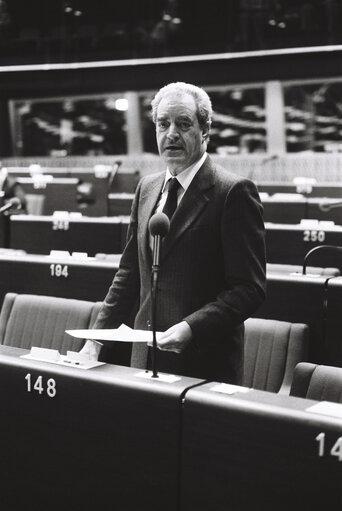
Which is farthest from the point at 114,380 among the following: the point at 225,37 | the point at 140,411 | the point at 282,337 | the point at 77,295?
the point at 225,37

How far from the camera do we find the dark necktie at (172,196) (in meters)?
2.04

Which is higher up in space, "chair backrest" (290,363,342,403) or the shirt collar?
the shirt collar

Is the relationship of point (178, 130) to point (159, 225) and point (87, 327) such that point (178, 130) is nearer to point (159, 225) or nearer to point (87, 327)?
point (159, 225)

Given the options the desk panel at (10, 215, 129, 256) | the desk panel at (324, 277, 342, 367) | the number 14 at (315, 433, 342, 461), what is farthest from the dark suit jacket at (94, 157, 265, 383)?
the desk panel at (10, 215, 129, 256)

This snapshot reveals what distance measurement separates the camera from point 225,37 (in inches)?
403

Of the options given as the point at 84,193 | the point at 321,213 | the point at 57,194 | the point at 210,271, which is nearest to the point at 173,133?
the point at 210,271

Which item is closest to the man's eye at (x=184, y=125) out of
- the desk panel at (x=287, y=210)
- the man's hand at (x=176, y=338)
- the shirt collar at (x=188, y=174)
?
the shirt collar at (x=188, y=174)

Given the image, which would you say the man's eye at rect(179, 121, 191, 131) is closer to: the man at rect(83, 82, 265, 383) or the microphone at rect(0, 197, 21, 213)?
the man at rect(83, 82, 265, 383)

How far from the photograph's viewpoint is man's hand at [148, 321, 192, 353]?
1.82 meters

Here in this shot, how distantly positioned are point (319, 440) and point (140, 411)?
17.4 inches

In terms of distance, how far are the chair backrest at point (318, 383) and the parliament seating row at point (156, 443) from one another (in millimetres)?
579

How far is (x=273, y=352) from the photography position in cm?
290

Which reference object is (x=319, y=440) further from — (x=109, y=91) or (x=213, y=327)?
(x=109, y=91)

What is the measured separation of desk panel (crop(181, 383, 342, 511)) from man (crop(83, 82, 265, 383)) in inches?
11.3
